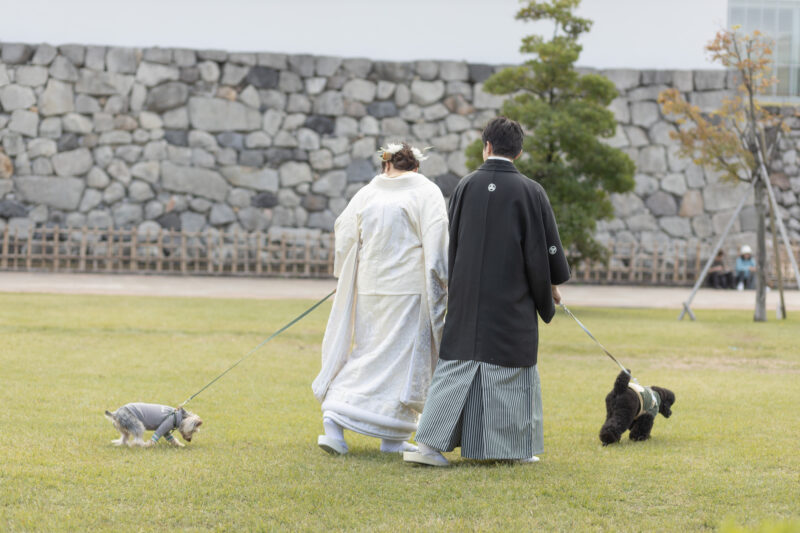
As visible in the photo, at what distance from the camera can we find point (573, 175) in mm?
13859

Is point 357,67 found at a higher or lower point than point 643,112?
higher

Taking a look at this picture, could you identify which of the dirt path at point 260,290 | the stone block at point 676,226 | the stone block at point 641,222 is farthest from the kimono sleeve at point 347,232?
the stone block at point 676,226

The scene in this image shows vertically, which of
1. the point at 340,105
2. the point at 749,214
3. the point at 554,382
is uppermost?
the point at 340,105

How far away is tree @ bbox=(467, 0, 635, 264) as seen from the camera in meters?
13.5

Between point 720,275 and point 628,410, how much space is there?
14.6 metres

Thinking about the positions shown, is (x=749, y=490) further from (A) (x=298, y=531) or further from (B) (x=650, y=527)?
(A) (x=298, y=531)

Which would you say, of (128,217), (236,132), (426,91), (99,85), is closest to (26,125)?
(99,85)

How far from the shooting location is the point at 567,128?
1346 centimetres

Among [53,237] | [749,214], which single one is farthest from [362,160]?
[749,214]

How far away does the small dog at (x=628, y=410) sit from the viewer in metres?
4.95

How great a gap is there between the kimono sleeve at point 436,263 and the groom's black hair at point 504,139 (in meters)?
0.38

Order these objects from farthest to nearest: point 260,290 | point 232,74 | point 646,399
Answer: point 232,74 < point 260,290 < point 646,399

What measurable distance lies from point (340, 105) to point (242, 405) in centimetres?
1399

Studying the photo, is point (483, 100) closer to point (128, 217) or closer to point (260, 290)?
point (260, 290)
